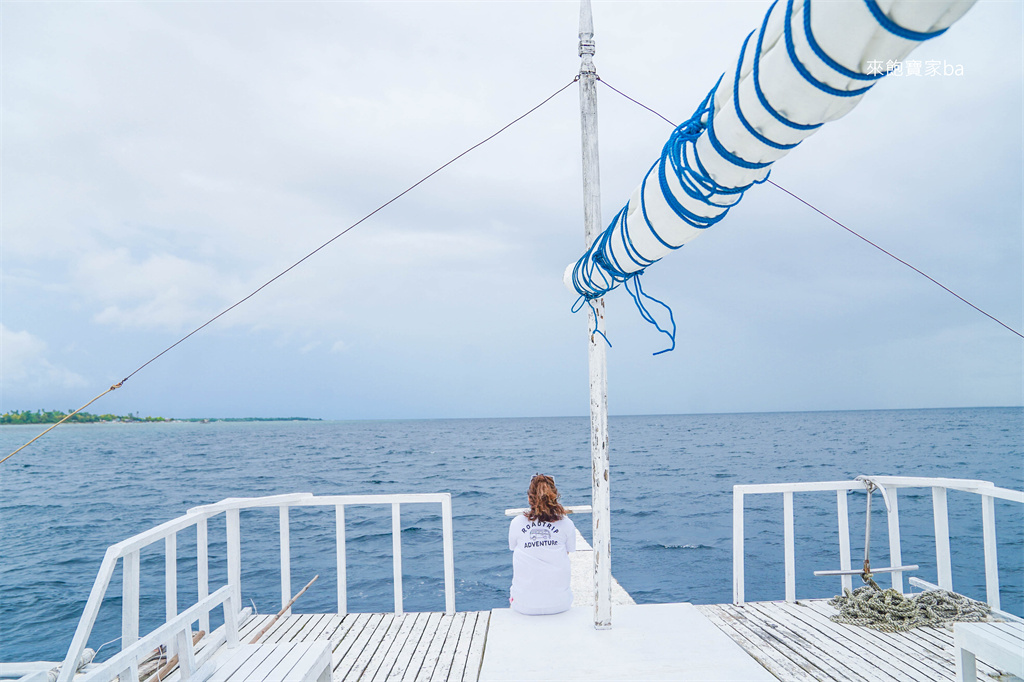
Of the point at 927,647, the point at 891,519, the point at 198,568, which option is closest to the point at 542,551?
the point at 198,568

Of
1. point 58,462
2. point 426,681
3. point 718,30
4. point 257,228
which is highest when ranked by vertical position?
point 257,228

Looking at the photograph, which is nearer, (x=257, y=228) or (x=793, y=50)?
(x=793, y=50)

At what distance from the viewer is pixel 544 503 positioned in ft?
12.7

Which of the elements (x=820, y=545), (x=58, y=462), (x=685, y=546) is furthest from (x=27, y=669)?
(x=58, y=462)

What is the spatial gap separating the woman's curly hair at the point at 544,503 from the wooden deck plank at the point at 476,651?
0.94m

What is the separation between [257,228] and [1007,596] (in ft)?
123

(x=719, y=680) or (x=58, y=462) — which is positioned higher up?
(x=719, y=680)

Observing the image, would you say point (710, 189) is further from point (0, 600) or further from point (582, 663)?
point (0, 600)

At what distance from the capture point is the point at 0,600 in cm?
1119

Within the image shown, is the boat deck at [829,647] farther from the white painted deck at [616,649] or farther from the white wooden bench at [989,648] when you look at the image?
the white wooden bench at [989,648]

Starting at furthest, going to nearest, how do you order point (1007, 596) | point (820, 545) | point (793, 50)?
point (820, 545), point (1007, 596), point (793, 50)

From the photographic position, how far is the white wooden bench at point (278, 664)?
2.57m

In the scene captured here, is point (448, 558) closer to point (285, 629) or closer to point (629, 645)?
point (285, 629)

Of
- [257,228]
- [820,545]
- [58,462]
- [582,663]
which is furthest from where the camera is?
[58,462]
